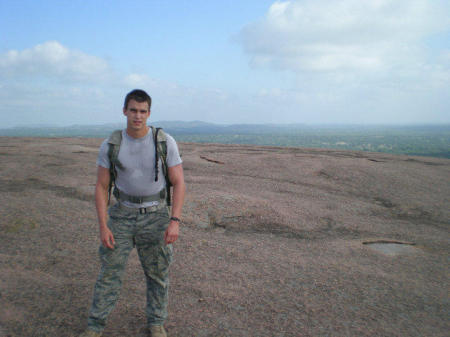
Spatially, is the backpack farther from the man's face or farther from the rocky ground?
the rocky ground

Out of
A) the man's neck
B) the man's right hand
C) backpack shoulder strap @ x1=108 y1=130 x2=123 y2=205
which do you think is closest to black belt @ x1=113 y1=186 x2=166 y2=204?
backpack shoulder strap @ x1=108 y1=130 x2=123 y2=205

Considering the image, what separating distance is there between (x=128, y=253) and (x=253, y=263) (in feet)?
8.97

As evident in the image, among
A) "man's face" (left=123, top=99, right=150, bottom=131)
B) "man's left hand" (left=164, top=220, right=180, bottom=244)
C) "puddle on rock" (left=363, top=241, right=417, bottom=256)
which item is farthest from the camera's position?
"puddle on rock" (left=363, top=241, right=417, bottom=256)

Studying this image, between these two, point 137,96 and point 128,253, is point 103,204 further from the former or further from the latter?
point 137,96

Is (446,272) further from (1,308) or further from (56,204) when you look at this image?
(56,204)

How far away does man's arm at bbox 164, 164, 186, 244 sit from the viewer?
119 inches

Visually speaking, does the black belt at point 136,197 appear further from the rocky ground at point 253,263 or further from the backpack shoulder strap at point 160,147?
the rocky ground at point 253,263

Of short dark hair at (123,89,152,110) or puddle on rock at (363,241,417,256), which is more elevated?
short dark hair at (123,89,152,110)

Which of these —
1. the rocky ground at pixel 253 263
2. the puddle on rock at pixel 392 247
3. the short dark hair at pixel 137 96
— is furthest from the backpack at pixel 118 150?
the puddle on rock at pixel 392 247

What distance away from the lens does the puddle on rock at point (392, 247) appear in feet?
20.2

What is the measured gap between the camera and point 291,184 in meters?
11.5

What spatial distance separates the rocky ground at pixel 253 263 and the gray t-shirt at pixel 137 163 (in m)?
1.66

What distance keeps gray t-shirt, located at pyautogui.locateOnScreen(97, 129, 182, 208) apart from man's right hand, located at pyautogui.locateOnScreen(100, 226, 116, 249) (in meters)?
0.32

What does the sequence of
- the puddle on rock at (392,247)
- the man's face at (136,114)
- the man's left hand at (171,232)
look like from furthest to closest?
the puddle on rock at (392,247) < the man's left hand at (171,232) < the man's face at (136,114)
